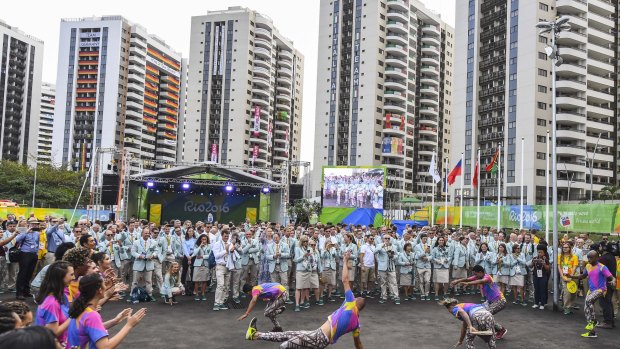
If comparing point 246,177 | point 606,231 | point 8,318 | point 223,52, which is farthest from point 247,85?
point 8,318

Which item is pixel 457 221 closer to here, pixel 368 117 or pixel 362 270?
pixel 362 270

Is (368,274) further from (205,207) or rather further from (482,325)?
(205,207)

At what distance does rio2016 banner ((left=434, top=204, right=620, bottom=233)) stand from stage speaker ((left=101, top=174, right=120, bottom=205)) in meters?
24.0

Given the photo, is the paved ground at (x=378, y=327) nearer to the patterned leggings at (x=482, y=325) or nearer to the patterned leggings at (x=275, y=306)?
the patterned leggings at (x=275, y=306)

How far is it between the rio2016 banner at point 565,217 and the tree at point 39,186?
4937 centimetres

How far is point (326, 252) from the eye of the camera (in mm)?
14516

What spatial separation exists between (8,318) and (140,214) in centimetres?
3344

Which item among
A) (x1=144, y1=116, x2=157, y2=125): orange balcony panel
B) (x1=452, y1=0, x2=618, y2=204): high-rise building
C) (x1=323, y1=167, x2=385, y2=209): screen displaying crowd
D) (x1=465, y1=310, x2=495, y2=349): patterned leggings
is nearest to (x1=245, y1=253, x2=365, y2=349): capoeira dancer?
(x1=465, y1=310, x2=495, y2=349): patterned leggings

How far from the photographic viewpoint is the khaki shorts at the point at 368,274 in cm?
1535

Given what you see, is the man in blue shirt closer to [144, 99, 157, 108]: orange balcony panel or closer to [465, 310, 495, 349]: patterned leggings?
[465, 310, 495, 349]: patterned leggings

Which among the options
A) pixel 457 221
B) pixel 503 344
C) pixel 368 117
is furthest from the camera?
pixel 368 117

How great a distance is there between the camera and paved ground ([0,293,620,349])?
955 cm

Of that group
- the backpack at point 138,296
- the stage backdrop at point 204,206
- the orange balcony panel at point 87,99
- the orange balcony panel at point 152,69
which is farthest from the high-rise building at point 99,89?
the backpack at point 138,296

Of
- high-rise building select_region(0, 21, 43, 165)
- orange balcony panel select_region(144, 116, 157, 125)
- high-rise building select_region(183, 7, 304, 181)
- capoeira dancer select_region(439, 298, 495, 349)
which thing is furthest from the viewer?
orange balcony panel select_region(144, 116, 157, 125)
